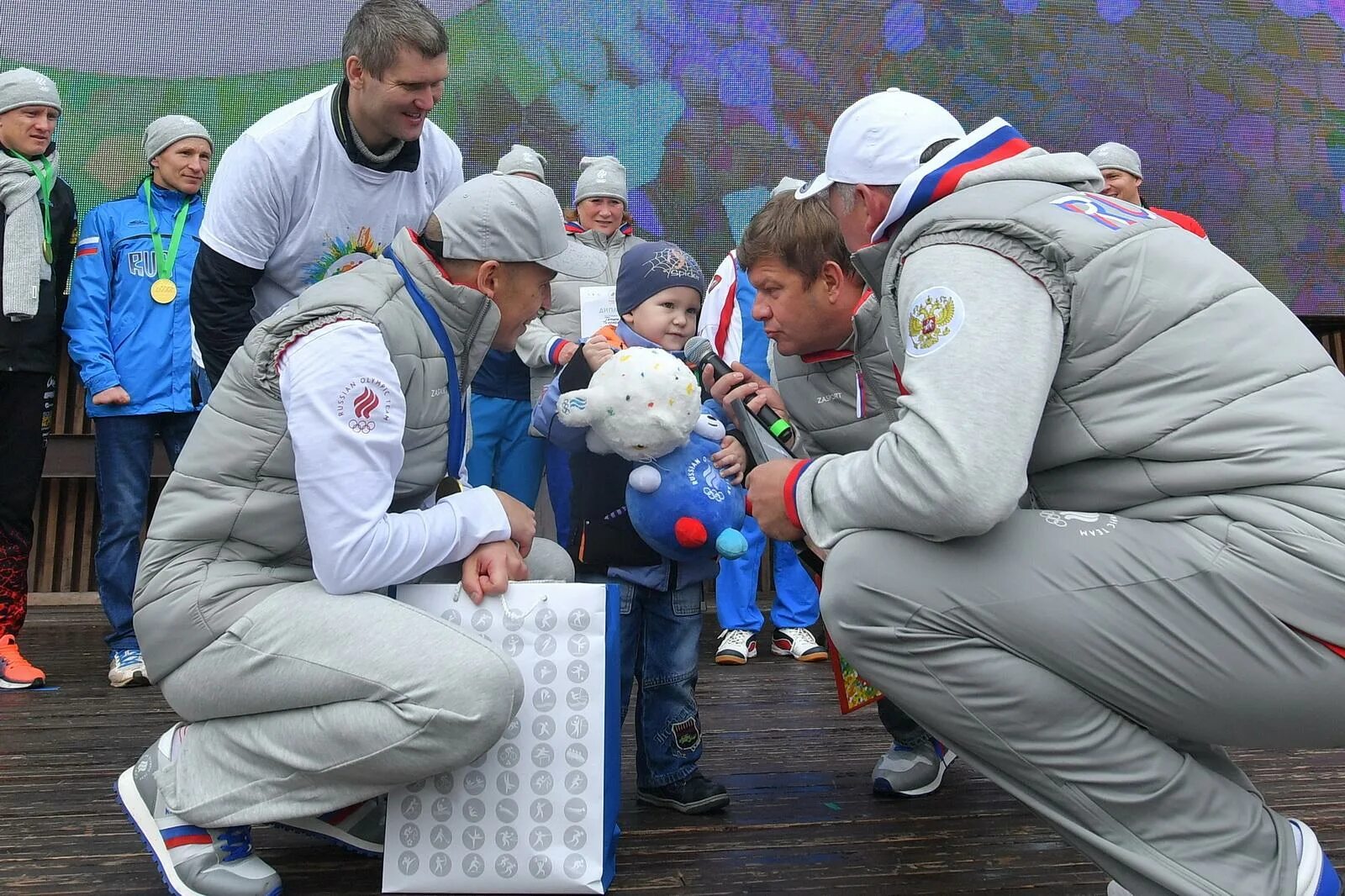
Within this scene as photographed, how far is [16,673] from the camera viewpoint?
3.48m

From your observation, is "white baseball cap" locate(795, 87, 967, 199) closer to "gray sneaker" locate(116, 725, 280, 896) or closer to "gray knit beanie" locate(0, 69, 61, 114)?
"gray sneaker" locate(116, 725, 280, 896)

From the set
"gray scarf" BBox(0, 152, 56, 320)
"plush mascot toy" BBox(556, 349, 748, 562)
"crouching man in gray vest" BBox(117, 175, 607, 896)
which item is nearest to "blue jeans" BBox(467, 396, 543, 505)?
"gray scarf" BBox(0, 152, 56, 320)

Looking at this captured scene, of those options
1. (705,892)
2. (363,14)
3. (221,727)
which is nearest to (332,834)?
(221,727)

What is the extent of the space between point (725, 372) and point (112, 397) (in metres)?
2.32

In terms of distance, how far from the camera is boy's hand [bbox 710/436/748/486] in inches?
89.7

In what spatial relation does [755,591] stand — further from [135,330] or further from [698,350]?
[135,330]

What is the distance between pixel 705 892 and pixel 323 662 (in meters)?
0.65

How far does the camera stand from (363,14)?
2545 millimetres

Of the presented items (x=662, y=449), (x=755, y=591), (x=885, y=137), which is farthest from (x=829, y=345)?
(x=755, y=591)

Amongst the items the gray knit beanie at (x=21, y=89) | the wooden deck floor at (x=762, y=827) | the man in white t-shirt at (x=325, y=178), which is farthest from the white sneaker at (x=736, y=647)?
the gray knit beanie at (x=21, y=89)

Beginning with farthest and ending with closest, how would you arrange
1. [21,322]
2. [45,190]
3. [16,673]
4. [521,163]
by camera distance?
[521,163] < [45,190] < [21,322] < [16,673]

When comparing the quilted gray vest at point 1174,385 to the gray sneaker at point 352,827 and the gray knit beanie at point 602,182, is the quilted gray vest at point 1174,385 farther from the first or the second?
the gray knit beanie at point 602,182

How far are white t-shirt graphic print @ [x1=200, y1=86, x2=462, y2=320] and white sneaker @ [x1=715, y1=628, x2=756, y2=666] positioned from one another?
1746 millimetres

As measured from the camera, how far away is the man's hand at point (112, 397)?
3.70m
